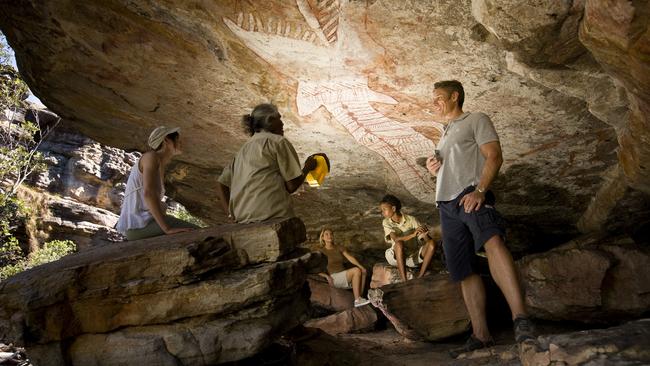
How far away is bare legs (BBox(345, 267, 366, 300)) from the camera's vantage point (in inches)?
244

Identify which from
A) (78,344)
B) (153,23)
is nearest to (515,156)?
(153,23)

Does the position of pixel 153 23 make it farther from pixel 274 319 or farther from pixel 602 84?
pixel 602 84

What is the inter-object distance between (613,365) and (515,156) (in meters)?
3.25

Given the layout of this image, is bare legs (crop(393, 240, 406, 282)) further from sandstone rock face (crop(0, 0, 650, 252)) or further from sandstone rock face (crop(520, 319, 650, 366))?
sandstone rock face (crop(520, 319, 650, 366))

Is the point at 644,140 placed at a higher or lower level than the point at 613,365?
higher

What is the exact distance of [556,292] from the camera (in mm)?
3768

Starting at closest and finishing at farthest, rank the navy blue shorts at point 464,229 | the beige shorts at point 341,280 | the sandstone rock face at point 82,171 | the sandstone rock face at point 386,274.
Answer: the navy blue shorts at point 464,229 → the sandstone rock face at point 386,274 → the beige shorts at point 341,280 → the sandstone rock face at point 82,171

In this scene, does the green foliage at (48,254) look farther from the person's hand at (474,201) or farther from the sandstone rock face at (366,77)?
the person's hand at (474,201)

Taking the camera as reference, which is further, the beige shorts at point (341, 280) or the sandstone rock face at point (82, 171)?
the sandstone rock face at point (82, 171)

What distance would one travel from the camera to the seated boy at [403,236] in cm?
536

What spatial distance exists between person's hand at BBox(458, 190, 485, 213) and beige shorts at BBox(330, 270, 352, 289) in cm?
426

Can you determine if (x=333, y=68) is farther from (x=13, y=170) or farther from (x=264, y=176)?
(x=13, y=170)

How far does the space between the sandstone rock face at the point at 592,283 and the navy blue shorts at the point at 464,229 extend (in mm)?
1596

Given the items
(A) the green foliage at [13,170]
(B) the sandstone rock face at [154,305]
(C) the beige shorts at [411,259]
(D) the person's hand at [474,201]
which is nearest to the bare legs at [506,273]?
(D) the person's hand at [474,201]
